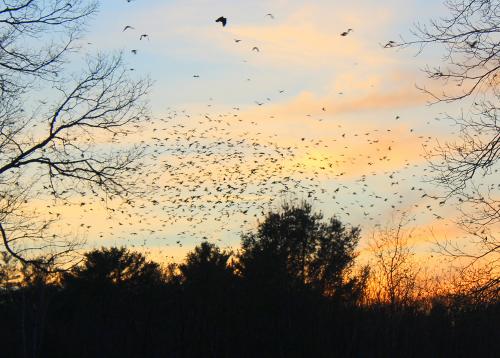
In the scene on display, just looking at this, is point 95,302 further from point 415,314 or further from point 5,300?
point 415,314

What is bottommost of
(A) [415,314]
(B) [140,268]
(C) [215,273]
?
(A) [415,314]

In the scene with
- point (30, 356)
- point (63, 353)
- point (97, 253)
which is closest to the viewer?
point (63, 353)

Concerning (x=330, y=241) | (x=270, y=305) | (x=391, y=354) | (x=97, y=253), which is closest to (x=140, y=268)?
(x=97, y=253)

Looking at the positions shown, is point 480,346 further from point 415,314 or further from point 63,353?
point 63,353

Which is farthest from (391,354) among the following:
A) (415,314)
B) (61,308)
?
(61,308)

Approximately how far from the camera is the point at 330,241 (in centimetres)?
4384

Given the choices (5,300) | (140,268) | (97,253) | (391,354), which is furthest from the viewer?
(140,268)

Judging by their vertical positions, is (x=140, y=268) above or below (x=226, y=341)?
above

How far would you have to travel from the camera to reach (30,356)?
3322 cm

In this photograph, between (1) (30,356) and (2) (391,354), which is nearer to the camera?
(2) (391,354)

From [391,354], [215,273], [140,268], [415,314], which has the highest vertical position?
[140,268]

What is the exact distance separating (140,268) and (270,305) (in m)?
24.8

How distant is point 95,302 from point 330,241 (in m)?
14.2

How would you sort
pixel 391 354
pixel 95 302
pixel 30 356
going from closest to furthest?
1. pixel 391 354
2. pixel 30 356
3. pixel 95 302
